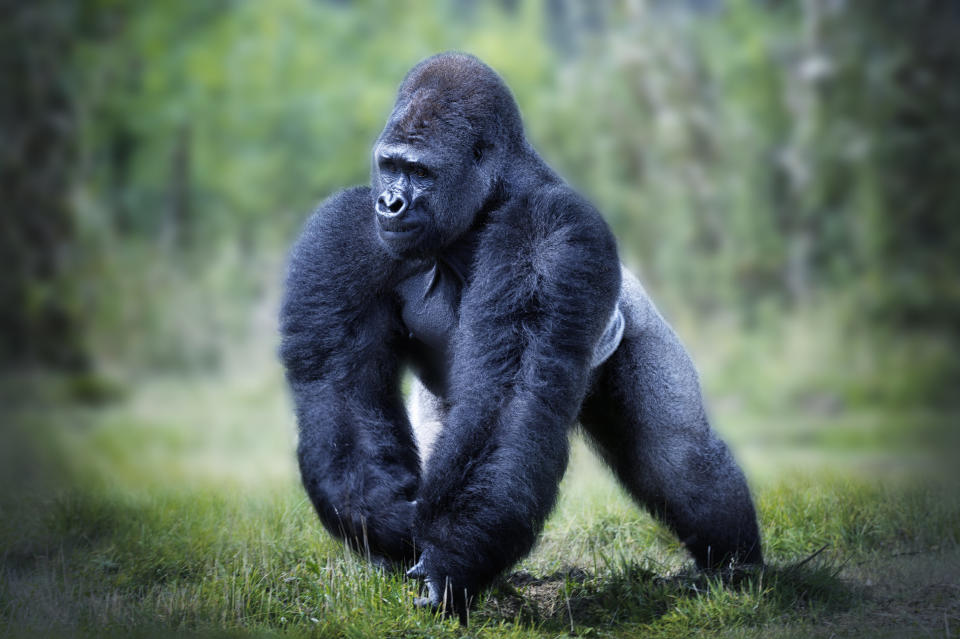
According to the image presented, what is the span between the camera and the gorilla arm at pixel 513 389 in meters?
2.78

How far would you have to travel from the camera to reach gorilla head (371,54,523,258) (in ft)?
10.1

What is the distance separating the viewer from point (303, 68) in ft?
41.4

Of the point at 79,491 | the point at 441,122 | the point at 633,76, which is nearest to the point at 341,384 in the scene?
the point at 441,122

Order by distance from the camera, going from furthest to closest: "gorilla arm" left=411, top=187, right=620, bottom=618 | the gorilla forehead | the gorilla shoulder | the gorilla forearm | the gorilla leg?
1. the gorilla leg
2. the gorilla shoulder
3. the gorilla forehead
4. the gorilla forearm
5. "gorilla arm" left=411, top=187, right=620, bottom=618

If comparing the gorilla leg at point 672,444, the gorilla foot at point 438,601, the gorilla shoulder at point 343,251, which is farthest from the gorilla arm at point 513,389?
the gorilla leg at point 672,444

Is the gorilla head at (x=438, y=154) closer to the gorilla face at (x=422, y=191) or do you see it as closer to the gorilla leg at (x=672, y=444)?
the gorilla face at (x=422, y=191)

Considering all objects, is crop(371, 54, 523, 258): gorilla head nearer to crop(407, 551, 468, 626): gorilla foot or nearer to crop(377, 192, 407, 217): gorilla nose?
crop(377, 192, 407, 217): gorilla nose

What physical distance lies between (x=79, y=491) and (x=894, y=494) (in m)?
3.43

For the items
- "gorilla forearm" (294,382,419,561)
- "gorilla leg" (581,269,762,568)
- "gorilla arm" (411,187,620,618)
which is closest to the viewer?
"gorilla arm" (411,187,620,618)

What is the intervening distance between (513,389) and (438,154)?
778 millimetres

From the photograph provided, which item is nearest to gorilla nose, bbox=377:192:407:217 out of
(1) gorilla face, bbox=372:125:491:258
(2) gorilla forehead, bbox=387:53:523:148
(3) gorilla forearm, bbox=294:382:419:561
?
(1) gorilla face, bbox=372:125:491:258

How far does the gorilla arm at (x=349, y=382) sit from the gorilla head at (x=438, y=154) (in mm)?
201

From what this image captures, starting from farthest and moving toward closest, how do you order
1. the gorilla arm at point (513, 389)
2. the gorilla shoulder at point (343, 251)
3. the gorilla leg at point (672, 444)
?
1. the gorilla leg at point (672, 444)
2. the gorilla shoulder at point (343, 251)
3. the gorilla arm at point (513, 389)

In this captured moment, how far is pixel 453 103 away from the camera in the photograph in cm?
314
